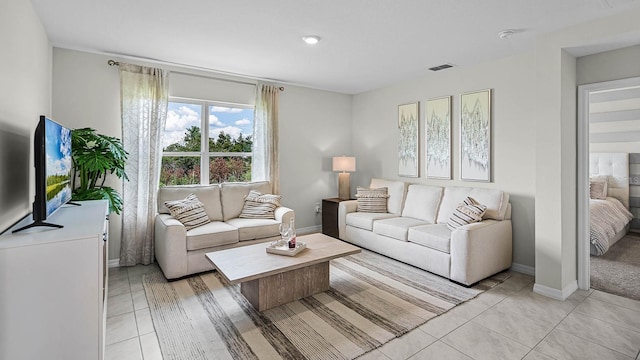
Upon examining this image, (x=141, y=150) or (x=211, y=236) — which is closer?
(x=211, y=236)

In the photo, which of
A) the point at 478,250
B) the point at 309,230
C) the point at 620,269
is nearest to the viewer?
the point at 478,250

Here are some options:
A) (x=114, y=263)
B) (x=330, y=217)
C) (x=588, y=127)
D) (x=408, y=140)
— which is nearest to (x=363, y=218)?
(x=330, y=217)

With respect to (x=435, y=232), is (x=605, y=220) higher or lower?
higher

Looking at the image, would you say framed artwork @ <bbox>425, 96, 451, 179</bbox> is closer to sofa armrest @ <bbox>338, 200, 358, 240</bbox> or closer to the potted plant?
sofa armrest @ <bbox>338, 200, 358, 240</bbox>

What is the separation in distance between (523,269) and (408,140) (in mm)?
2302

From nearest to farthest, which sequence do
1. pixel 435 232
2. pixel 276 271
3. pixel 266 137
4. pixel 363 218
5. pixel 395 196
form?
1. pixel 276 271
2. pixel 435 232
3. pixel 363 218
4. pixel 395 196
5. pixel 266 137

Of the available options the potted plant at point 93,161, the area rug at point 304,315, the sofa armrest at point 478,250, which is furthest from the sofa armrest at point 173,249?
the sofa armrest at point 478,250

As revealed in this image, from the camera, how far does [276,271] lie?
253 centimetres

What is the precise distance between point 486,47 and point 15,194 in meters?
4.29

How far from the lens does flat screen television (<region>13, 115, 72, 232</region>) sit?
1688mm

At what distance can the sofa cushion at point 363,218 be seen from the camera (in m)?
4.37

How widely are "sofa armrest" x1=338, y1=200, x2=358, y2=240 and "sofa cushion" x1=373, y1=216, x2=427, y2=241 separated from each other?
65 centimetres

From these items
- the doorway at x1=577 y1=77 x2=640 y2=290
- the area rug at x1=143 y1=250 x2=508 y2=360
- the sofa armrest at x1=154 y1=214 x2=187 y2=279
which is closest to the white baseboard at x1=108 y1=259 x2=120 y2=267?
the area rug at x1=143 y1=250 x2=508 y2=360

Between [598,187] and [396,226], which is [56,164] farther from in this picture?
[598,187]
